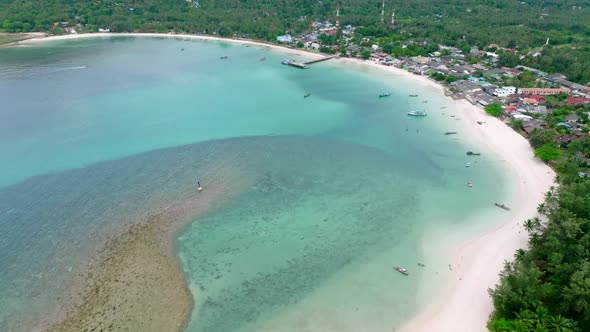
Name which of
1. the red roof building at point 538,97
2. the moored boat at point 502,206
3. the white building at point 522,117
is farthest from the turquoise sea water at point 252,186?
the red roof building at point 538,97

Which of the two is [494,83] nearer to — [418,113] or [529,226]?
[418,113]

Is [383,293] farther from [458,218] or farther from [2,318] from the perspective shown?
[2,318]

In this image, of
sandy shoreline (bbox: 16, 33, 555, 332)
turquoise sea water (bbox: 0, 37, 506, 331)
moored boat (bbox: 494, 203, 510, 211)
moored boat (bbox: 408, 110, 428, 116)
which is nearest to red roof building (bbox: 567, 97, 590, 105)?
sandy shoreline (bbox: 16, 33, 555, 332)

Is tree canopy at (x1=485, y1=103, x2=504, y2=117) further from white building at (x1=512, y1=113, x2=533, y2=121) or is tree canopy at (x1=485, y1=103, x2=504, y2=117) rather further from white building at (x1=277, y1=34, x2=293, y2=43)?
white building at (x1=277, y1=34, x2=293, y2=43)

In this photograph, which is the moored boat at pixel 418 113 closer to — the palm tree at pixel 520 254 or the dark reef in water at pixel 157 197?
the dark reef in water at pixel 157 197

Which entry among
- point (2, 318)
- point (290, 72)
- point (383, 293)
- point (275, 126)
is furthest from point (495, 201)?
point (290, 72)

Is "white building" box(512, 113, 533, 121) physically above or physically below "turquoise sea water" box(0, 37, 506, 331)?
above

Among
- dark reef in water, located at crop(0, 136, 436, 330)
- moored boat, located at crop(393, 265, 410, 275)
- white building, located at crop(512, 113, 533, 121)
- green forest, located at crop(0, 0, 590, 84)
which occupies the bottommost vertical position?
moored boat, located at crop(393, 265, 410, 275)

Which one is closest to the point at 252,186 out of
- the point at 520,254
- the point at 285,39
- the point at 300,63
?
the point at 520,254
